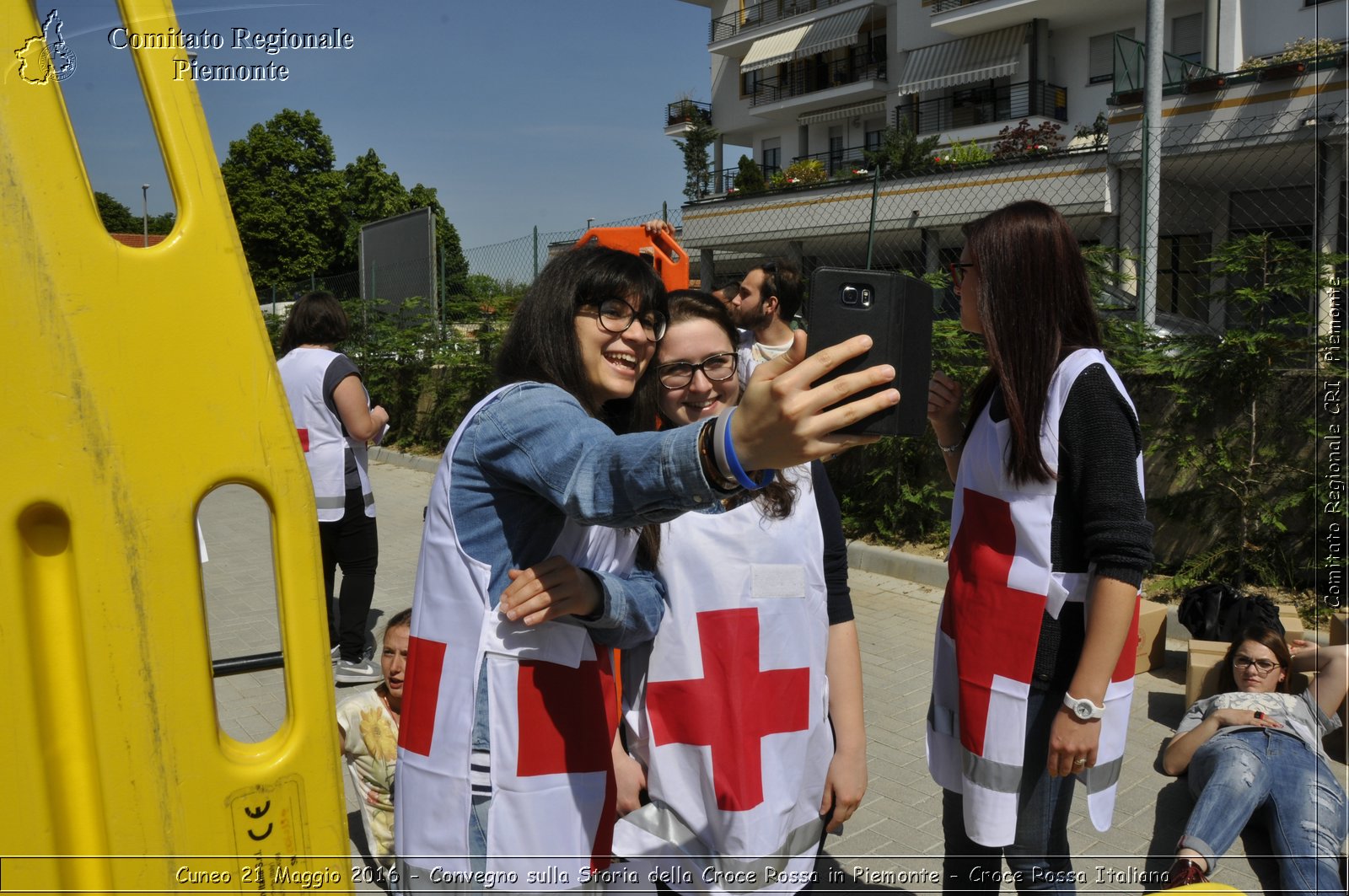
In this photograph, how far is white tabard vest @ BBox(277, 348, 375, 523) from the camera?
479cm

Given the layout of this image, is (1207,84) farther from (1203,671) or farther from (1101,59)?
(1203,671)

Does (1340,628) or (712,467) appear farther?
(1340,628)

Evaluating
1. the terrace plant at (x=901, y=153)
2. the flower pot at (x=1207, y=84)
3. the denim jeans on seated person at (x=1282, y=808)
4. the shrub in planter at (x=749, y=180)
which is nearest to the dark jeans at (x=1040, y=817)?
the denim jeans on seated person at (x=1282, y=808)

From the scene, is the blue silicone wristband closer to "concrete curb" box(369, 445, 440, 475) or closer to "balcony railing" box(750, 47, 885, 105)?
"concrete curb" box(369, 445, 440, 475)

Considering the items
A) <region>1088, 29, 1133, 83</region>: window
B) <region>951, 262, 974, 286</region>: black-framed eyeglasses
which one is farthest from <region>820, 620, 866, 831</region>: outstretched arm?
<region>1088, 29, 1133, 83</region>: window

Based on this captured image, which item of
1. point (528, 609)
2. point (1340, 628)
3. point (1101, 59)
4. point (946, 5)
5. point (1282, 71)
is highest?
point (946, 5)

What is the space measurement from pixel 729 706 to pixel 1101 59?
2843 cm

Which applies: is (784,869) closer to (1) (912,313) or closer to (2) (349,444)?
(1) (912,313)

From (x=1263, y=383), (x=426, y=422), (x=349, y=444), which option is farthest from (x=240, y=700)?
(x=426, y=422)

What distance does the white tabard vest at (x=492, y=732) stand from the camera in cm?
156

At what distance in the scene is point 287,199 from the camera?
31219 millimetres

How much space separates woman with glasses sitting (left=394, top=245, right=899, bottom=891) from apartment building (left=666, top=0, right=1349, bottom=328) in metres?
1.44

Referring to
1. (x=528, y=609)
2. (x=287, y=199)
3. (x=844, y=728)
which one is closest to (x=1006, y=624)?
(x=844, y=728)

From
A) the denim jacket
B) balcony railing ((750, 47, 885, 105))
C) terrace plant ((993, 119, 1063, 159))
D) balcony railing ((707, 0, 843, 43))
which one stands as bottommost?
the denim jacket
